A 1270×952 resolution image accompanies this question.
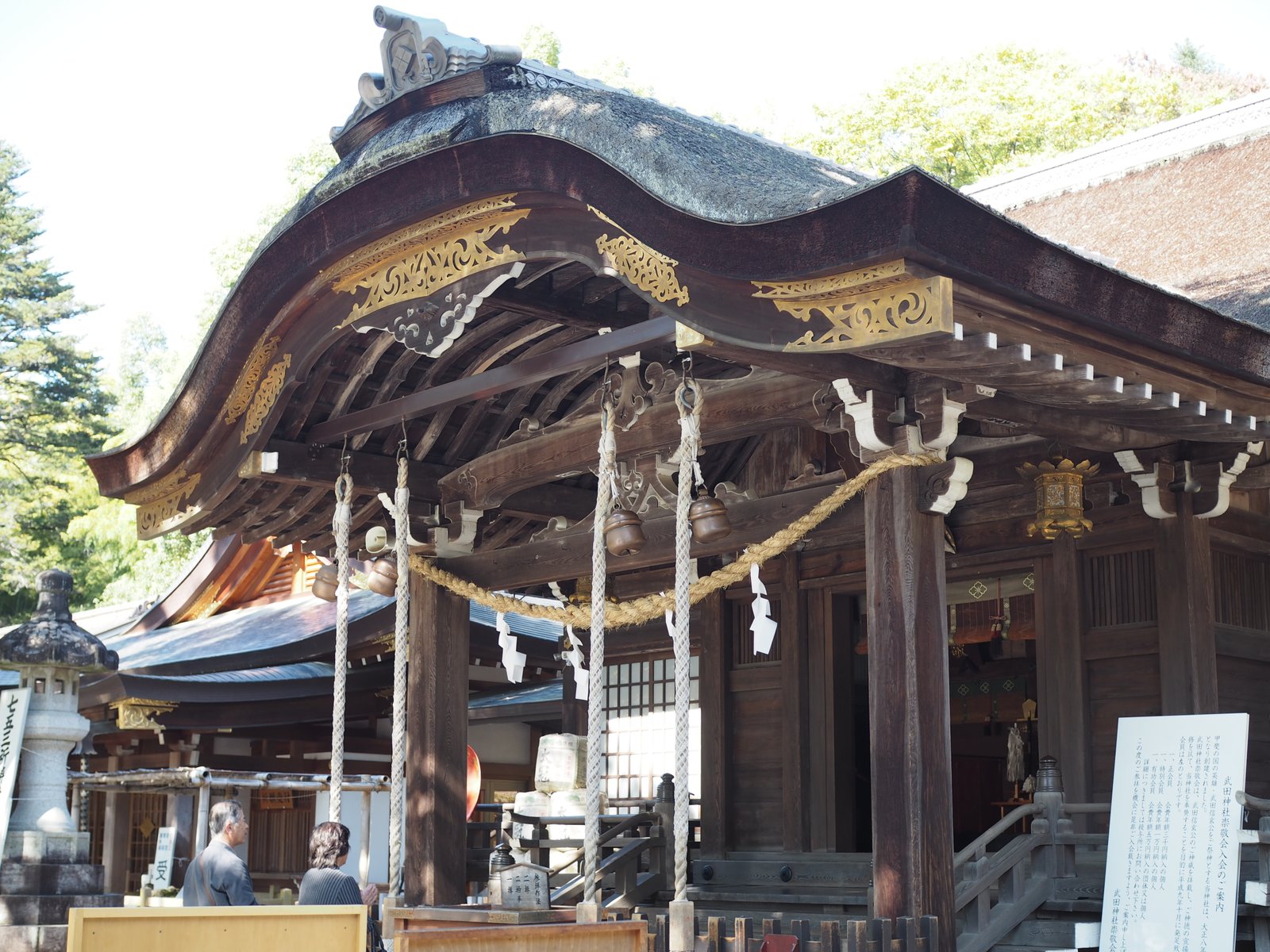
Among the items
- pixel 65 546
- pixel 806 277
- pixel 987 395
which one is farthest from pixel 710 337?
pixel 65 546

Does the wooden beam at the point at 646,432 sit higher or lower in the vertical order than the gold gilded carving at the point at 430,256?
lower

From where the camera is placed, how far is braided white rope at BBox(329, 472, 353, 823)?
729 cm

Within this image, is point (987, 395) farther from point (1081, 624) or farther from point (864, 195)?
point (1081, 624)

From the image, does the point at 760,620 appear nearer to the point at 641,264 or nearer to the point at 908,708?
the point at 908,708

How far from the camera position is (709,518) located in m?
6.74

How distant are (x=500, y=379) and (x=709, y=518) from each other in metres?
1.20

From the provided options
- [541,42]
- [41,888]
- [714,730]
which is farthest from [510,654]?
[541,42]

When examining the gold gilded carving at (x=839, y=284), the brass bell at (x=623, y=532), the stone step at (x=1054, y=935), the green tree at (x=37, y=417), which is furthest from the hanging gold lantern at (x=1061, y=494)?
the green tree at (x=37, y=417)

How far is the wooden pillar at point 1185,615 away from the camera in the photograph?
275 inches

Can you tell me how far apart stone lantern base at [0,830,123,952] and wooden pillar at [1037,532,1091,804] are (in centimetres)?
541

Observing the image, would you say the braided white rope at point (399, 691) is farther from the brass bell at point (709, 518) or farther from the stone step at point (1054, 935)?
the stone step at point (1054, 935)

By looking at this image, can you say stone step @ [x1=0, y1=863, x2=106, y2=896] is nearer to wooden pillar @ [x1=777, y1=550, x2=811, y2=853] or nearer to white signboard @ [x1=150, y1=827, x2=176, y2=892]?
wooden pillar @ [x1=777, y1=550, x2=811, y2=853]

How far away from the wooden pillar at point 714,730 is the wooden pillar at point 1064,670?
2.31m

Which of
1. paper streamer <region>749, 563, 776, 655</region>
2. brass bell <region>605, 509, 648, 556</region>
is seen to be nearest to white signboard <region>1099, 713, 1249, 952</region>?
paper streamer <region>749, 563, 776, 655</region>
